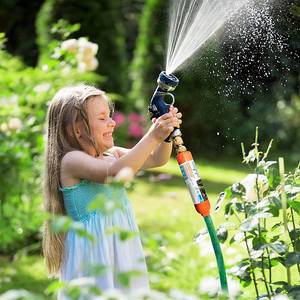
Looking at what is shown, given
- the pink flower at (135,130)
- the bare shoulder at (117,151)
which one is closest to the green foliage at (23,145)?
the bare shoulder at (117,151)

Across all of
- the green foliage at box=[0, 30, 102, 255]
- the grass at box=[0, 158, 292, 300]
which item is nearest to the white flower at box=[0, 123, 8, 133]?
the green foliage at box=[0, 30, 102, 255]

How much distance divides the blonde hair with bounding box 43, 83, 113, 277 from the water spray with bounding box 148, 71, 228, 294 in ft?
0.87

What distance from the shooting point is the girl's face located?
1.46 meters

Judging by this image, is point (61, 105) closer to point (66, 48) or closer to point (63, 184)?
point (63, 184)

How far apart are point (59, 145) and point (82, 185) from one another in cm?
18

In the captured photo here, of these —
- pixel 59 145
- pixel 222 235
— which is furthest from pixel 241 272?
pixel 59 145

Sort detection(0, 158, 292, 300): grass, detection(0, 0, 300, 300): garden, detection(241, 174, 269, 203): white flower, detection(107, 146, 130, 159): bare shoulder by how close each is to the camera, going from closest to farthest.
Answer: detection(0, 158, 292, 300): grass < detection(0, 0, 300, 300): garden < detection(241, 174, 269, 203): white flower < detection(107, 146, 130, 159): bare shoulder

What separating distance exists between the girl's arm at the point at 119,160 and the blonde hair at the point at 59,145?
0.20ft

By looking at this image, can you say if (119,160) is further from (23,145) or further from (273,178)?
(23,145)

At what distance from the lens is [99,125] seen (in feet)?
4.80

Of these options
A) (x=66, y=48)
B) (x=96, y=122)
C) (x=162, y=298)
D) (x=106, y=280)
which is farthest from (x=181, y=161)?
(x=66, y=48)

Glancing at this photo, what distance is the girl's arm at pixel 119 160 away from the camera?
1.33 meters

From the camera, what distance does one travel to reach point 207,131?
7.05 m

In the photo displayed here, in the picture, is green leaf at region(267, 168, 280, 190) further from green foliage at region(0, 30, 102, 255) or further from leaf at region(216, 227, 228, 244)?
green foliage at region(0, 30, 102, 255)
